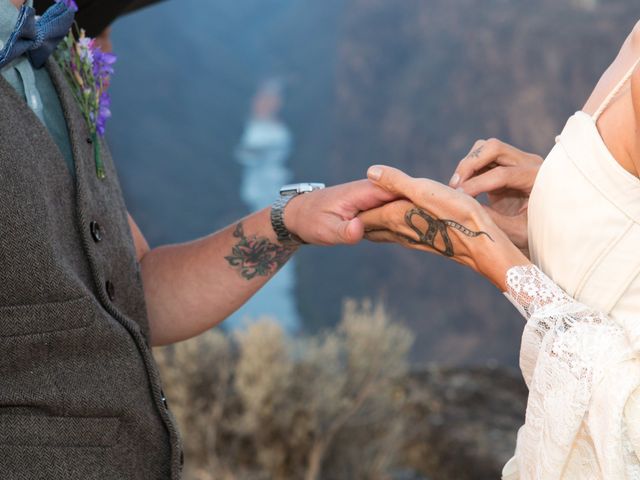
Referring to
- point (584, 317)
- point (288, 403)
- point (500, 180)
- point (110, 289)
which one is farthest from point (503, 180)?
point (288, 403)

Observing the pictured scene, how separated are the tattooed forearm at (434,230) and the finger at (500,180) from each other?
0.13 meters

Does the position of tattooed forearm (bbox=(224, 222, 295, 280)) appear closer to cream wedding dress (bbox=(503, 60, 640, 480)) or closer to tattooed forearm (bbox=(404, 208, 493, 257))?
tattooed forearm (bbox=(404, 208, 493, 257))

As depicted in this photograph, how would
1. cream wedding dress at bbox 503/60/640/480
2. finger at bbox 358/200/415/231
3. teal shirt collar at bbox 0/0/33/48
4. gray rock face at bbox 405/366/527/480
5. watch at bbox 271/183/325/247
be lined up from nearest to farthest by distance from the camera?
cream wedding dress at bbox 503/60/640/480
teal shirt collar at bbox 0/0/33/48
finger at bbox 358/200/415/231
watch at bbox 271/183/325/247
gray rock face at bbox 405/366/527/480

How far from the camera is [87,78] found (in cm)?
150

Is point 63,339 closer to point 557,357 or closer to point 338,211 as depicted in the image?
point 338,211

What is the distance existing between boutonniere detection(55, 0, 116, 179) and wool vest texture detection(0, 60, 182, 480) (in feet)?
0.22

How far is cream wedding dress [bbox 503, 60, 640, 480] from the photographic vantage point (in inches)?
44.3

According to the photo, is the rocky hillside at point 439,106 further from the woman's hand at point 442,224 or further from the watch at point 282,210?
the woman's hand at point 442,224

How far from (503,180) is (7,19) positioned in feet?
2.84

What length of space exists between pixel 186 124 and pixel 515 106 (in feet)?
37.8

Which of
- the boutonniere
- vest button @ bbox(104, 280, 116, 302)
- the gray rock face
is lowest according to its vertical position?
the gray rock face

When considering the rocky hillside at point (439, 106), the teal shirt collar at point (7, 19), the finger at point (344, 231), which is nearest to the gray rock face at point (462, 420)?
the finger at point (344, 231)

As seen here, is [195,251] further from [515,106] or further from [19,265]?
[515,106]

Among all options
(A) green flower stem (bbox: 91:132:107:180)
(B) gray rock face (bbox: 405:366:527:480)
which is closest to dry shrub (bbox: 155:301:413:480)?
(B) gray rock face (bbox: 405:366:527:480)
